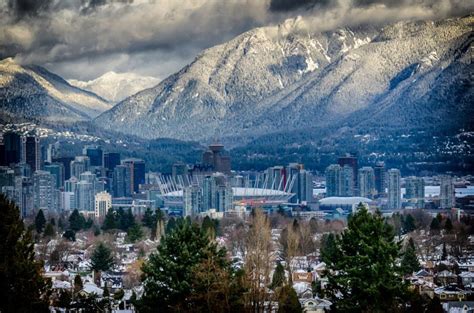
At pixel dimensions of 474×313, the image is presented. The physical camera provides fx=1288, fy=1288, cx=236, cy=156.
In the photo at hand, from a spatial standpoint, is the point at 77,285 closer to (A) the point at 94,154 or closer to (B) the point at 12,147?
(B) the point at 12,147

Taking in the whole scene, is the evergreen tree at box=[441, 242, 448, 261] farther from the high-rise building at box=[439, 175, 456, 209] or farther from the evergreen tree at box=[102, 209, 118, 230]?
the high-rise building at box=[439, 175, 456, 209]

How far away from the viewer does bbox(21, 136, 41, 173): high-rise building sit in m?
82.5

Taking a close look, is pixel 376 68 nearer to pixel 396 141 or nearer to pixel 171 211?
pixel 396 141

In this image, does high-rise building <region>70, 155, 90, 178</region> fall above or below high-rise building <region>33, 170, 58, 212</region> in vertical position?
above

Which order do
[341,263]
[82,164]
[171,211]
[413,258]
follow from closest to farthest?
[341,263] < [413,258] < [171,211] < [82,164]

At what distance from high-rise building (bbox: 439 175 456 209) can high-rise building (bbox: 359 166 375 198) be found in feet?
24.0

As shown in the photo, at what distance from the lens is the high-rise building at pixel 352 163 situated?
3225 inches

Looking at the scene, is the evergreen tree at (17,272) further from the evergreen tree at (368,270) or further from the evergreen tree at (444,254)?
the evergreen tree at (444,254)

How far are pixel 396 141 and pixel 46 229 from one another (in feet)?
190

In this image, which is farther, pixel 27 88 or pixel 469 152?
pixel 27 88

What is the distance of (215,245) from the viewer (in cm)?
1672

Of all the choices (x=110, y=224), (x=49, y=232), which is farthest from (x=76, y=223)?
(x=49, y=232)

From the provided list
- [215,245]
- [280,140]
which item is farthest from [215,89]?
[215,245]

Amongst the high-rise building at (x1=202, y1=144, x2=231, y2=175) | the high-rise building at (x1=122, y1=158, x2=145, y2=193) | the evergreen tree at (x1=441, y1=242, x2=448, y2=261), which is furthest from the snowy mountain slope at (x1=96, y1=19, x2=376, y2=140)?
the evergreen tree at (x1=441, y1=242, x2=448, y2=261)
